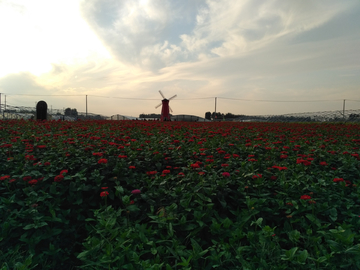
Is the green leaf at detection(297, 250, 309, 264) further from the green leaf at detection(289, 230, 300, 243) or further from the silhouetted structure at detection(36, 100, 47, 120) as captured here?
the silhouetted structure at detection(36, 100, 47, 120)

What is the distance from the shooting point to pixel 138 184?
3688 millimetres

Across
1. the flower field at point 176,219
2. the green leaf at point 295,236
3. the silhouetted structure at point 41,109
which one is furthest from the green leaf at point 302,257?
the silhouetted structure at point 41,109

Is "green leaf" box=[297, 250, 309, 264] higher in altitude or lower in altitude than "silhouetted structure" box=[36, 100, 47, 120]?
lower

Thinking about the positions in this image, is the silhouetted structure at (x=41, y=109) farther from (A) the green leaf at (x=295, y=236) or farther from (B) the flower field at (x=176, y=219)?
(A) the green leaf at (x=295, y=236)

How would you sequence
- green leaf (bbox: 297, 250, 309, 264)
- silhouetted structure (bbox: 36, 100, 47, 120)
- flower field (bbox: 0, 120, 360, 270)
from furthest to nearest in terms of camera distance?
silhouetted structure (bbox: 36, 100, 47, 120) < flower field (bbox: 0, 120, 360, 270) < green leaf (bbox: 297, 250, 309, 264)

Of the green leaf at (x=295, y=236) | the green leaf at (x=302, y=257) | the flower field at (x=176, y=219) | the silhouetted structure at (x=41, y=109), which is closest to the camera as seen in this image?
the green leaf at (x=302, y=257)

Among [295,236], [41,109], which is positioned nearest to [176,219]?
[295,236]

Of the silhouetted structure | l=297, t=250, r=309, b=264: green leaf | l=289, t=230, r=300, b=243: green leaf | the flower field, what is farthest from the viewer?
the silhouetted structure

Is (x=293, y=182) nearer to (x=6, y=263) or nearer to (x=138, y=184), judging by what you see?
(x=138, y=184)

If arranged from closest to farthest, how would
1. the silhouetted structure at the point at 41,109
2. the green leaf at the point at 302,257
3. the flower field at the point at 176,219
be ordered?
the green leaf at the point at 302,257, the flower field at the point at 176,219, the silhouetted structure at the point at 41,109

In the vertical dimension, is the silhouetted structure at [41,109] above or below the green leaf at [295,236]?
above

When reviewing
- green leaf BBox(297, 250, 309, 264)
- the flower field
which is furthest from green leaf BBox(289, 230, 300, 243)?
green leaf BBox(297, 250, 309, 264)

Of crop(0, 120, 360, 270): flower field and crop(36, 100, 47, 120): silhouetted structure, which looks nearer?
crop(0, 120, 360, 270): flower field

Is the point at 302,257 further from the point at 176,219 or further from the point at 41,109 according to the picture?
the point at 41,109
